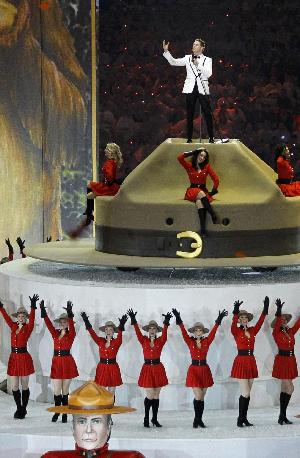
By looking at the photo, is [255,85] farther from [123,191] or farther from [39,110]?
[123,191]

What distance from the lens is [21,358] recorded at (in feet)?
49.4

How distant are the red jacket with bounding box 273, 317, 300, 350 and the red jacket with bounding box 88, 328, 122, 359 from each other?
176 centimetres

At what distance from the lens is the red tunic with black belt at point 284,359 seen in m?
14.7

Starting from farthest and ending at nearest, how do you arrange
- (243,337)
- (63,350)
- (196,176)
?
(196,176) → (63,350) → (243,337)

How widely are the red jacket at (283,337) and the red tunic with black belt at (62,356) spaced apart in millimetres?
2300

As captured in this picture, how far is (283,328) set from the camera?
14820mm

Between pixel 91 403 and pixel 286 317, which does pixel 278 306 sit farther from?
pixel 91 403

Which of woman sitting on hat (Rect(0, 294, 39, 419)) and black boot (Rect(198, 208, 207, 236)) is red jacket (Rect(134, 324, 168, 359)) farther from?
black boot (Rect(198, 208, 207, 236))

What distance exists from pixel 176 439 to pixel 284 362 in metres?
1.62

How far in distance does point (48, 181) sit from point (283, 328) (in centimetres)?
1067

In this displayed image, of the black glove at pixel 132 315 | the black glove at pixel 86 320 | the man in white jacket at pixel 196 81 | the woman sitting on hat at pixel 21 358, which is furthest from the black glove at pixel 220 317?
the man in white jacket at pixel 196 81

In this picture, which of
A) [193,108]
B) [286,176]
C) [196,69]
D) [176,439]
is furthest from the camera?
[193,108]

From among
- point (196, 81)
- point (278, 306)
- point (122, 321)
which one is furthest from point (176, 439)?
point (196, 81)

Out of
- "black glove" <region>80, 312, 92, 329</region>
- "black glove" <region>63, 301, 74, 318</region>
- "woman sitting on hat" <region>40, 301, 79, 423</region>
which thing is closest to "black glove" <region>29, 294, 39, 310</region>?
"woman sitting on hat" <region>40, 301, 79, 423</region>
